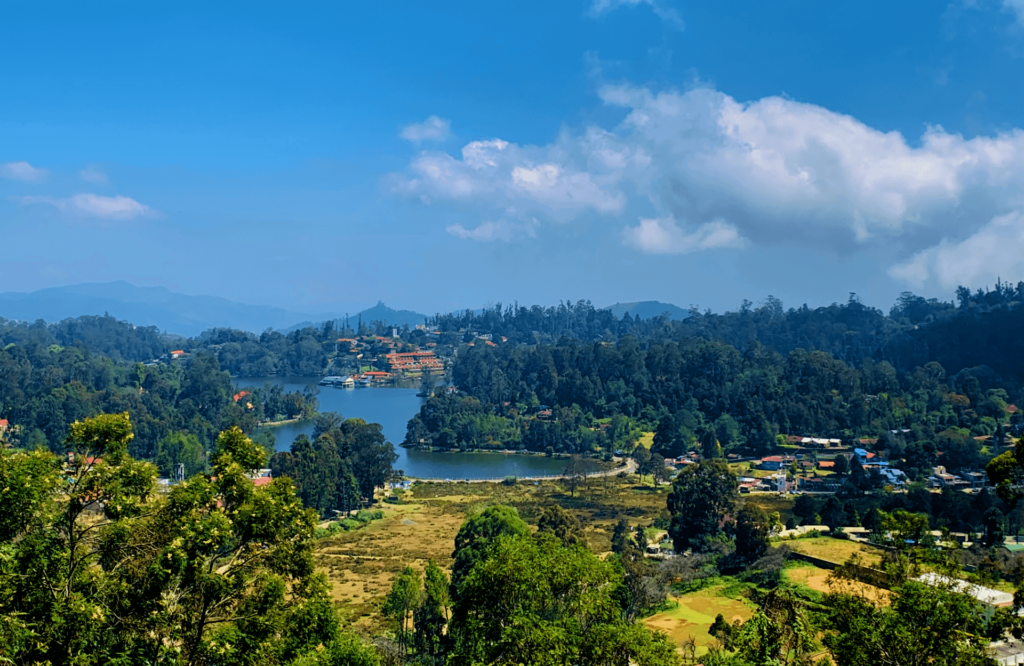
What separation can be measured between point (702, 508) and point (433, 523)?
11.8m

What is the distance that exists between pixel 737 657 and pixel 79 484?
6.32 meters

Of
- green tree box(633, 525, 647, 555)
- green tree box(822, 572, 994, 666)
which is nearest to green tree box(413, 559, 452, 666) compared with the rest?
green tree box(822, 572, 994, 666)

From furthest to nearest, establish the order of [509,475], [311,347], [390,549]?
[311,347], [509,475], [390,549]

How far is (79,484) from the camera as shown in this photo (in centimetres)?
747

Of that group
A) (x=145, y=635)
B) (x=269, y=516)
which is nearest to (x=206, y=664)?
(x=145, y=635)

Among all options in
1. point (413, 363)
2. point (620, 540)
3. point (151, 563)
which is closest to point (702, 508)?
point (620, 540)

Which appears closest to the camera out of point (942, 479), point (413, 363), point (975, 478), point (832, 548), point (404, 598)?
point (404, 598)

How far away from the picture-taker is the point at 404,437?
60.2 meters

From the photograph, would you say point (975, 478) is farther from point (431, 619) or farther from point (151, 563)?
point (151, 563)

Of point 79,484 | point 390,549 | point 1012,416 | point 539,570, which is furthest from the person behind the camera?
point 1012,416

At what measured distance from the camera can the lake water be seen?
159ft

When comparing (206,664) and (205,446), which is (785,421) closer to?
(205,446)

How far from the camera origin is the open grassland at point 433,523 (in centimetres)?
2361

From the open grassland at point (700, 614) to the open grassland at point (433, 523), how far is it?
617 cm
